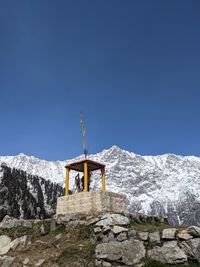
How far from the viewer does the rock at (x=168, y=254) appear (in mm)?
18594

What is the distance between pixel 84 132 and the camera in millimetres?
33188

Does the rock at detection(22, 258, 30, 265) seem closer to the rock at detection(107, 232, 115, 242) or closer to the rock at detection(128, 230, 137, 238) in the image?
the rock at detection(107, 232, 115, 242)

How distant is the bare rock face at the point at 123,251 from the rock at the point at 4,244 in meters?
7.62

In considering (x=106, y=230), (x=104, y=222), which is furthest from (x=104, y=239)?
(x=104, y=222)

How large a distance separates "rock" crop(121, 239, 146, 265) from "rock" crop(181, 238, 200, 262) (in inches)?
91.8

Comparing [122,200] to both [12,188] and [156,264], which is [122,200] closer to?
[156,264]

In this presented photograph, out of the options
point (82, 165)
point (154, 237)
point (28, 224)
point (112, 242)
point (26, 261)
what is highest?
point (82, 165)

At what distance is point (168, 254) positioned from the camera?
18891 millimetres

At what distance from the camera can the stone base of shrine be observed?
25.9 metres

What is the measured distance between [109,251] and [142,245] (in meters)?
1.91

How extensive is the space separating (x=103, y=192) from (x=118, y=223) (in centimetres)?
A: 460

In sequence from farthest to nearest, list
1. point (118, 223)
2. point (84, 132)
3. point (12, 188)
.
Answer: point (12, 188) < point (84, 132) < point (118, 223)

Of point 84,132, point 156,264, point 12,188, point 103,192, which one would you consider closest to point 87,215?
point 103,192

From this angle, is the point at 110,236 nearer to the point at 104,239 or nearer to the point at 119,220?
the point at 104,239
